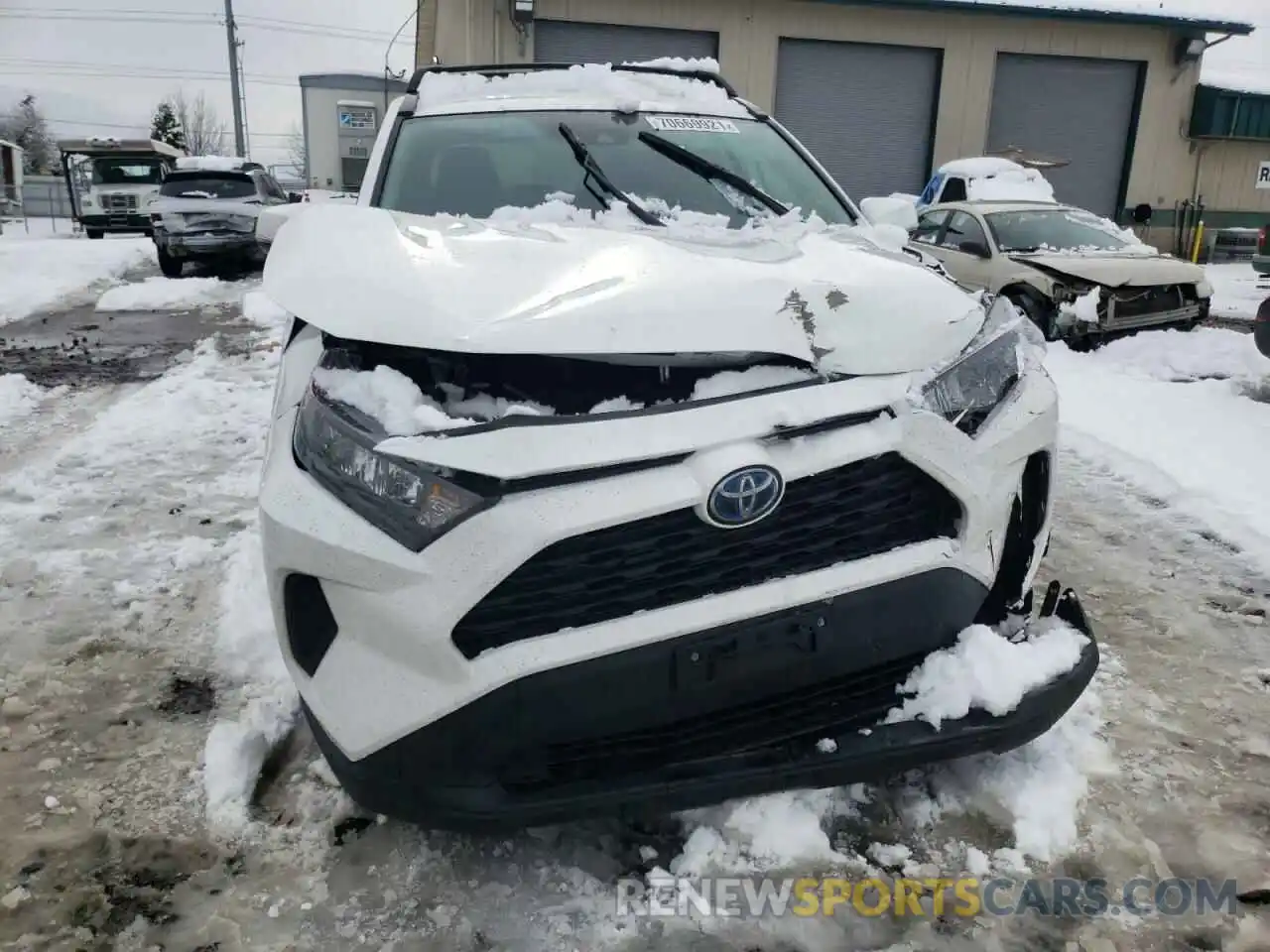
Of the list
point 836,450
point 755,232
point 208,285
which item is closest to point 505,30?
point 208,285

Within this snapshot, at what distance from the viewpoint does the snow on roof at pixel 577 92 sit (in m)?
3.69

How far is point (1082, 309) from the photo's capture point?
28.0 feet

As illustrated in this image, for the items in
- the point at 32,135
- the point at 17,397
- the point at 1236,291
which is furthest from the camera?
the point at 32,135

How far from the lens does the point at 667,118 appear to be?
3.67 m

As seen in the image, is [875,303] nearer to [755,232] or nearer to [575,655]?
[755,232]

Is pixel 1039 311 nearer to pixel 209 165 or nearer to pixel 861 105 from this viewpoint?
pixel 861 105

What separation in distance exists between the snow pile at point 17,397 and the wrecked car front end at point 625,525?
5.00 metres

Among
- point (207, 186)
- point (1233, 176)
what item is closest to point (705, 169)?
point (207, 186)

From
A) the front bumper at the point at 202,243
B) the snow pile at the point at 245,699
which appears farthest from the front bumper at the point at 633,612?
the front bumper at the point at 202,243

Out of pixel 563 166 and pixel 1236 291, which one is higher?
pixel 563 166

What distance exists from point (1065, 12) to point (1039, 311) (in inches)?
596

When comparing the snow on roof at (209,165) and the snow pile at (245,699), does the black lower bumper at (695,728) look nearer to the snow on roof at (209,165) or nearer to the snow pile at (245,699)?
the snow pile at (245,699)

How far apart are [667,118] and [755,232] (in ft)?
3.42

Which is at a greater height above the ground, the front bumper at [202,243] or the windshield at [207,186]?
the windshield at [207,186]
